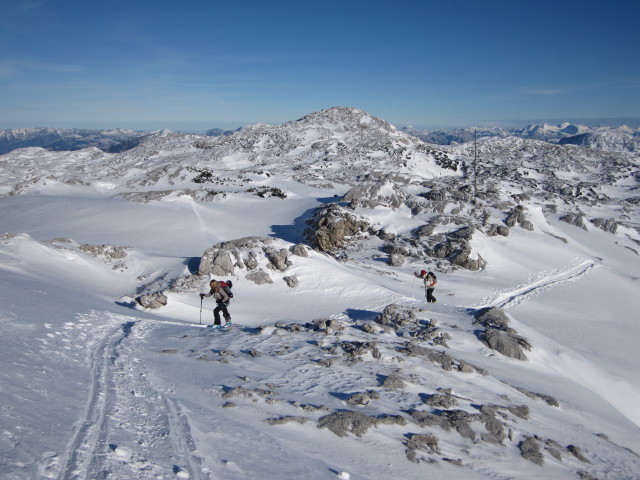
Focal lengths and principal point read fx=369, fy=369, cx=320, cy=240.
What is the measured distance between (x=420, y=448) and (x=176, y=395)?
423 cm

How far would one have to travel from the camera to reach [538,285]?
21.9m

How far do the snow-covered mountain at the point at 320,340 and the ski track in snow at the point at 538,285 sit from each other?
16 centimetres

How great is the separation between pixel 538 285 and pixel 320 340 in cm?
1736

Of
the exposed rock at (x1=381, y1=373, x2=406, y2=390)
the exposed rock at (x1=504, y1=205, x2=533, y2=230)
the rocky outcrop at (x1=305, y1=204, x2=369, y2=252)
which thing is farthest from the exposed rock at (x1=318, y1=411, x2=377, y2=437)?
the exposed rock at (x1=504, y1=205, x2=533, y2=230)

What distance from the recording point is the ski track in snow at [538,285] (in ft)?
62.9

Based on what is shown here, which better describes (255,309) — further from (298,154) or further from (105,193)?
(298,154)

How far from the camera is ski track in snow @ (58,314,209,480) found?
4266mm

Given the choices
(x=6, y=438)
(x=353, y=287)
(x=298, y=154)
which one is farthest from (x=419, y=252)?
(x=298, y=154)

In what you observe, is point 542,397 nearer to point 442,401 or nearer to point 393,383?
point 442,401

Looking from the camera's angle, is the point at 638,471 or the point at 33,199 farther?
the point at 33,199

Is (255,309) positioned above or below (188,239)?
below

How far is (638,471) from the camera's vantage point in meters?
6.59

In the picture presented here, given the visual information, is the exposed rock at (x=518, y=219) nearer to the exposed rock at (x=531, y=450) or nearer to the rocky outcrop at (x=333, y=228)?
the rocky outcrop at (x=333, y=228)

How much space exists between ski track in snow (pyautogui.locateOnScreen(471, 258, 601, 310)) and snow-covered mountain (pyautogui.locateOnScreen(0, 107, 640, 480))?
0.16 metres
